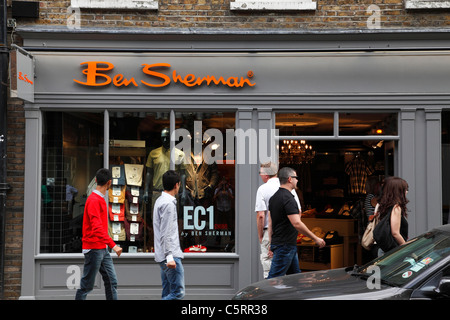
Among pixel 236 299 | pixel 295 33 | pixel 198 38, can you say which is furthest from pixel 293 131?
pixel 236 299

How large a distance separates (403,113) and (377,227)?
2979 millimetres

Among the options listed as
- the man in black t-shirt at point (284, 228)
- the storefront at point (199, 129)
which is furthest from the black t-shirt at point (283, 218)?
the storefront at point (199, 129)

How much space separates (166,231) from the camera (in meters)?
6.42

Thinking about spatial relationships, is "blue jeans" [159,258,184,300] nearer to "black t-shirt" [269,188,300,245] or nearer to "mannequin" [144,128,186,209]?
"black t-shirt" [269,188,300,245]

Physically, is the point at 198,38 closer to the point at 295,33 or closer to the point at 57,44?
the point at 295,33

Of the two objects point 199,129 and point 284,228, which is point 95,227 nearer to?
point 284,228

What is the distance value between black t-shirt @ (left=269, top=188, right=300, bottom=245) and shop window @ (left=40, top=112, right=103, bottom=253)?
355 cm

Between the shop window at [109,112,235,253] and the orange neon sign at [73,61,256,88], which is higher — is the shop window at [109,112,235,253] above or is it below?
below

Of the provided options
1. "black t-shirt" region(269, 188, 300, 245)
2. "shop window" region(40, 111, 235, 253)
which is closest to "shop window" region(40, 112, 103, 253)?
"shop window" region(40, 111, 235, 253)

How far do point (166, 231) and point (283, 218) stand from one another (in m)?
1.54

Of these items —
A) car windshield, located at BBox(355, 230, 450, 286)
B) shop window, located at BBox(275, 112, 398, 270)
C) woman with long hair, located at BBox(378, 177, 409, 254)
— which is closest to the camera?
car windshield, located at BBox(355, 230, 450, 286)

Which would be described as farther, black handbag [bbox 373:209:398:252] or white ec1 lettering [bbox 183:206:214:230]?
white ec1 lettering [bbox 183:206:214:230]

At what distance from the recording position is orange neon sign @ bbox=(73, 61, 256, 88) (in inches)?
352

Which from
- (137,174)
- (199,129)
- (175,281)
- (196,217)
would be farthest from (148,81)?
(175,281)
